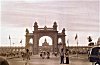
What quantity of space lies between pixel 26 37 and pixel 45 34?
6.74 meters

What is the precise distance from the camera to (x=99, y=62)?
16.9m

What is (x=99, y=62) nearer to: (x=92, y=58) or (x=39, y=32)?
(x=92, y=58)

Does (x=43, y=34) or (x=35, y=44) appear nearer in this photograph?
(x=43, y=34)

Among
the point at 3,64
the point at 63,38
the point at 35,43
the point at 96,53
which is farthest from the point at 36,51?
A: the point at 3,64

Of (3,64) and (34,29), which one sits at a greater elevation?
(34,29)

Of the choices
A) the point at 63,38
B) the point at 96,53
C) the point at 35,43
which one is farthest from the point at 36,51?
the point at 96,53

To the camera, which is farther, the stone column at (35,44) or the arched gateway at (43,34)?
the stone column at (35,44)

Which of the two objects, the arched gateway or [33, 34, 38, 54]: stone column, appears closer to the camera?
the arched gateway

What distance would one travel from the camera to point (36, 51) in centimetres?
11206

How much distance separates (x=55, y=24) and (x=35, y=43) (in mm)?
11215

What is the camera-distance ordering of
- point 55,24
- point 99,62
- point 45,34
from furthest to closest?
point 55,24 < point 45,34 < point 99,62

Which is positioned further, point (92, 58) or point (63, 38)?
point (63, 38)

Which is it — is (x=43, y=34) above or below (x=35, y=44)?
above

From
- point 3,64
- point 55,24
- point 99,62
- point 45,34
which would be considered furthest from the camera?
point 55,24
